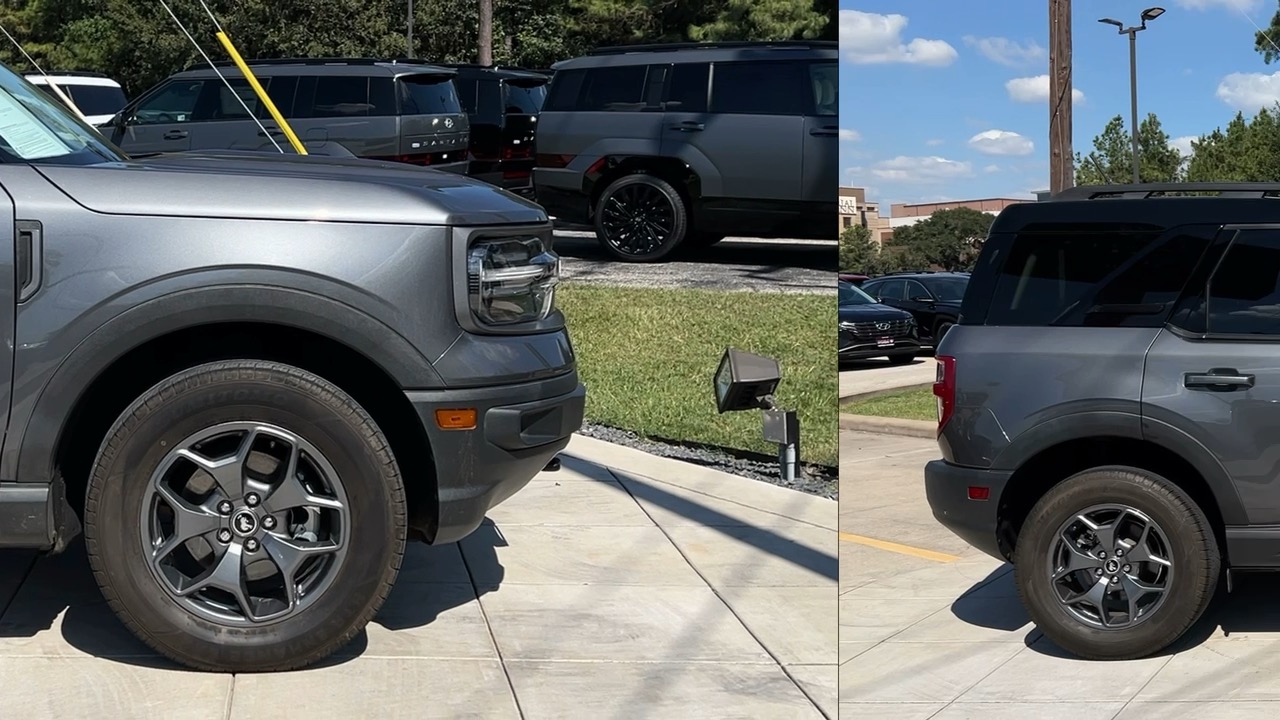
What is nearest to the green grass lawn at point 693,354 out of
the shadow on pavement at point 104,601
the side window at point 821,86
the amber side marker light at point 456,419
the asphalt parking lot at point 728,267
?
the asphalt parking lot at point 728,267

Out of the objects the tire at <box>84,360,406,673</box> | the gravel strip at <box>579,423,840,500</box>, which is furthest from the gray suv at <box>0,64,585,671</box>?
the gravel strip at <box>579,423,840,500</box>

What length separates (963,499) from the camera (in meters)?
1.06

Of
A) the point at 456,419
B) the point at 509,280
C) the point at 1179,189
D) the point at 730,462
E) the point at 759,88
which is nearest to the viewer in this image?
the point at 1179,189

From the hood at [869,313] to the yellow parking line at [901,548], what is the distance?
0.54 ft

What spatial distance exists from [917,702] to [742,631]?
3.07 meters

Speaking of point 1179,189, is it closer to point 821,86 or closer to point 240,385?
point 240,385

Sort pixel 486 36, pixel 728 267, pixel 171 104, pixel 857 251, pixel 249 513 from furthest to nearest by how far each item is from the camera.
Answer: pixel 486 36, pixel 171 104, pixel 728 267, pixel 249 513, pixel 857 251

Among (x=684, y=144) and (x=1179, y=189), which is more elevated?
(x=684, y=144)

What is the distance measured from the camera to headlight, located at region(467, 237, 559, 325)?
360 cm

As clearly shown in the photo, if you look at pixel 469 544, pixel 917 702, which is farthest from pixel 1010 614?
pixel 469 544

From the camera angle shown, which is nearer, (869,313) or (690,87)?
(869,313)

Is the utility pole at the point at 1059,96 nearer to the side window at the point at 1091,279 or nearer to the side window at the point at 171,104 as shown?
the side window at the point at 1091,279

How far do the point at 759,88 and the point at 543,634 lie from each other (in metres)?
7.77

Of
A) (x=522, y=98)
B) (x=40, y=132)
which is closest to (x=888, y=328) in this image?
(x=40, y=132)
